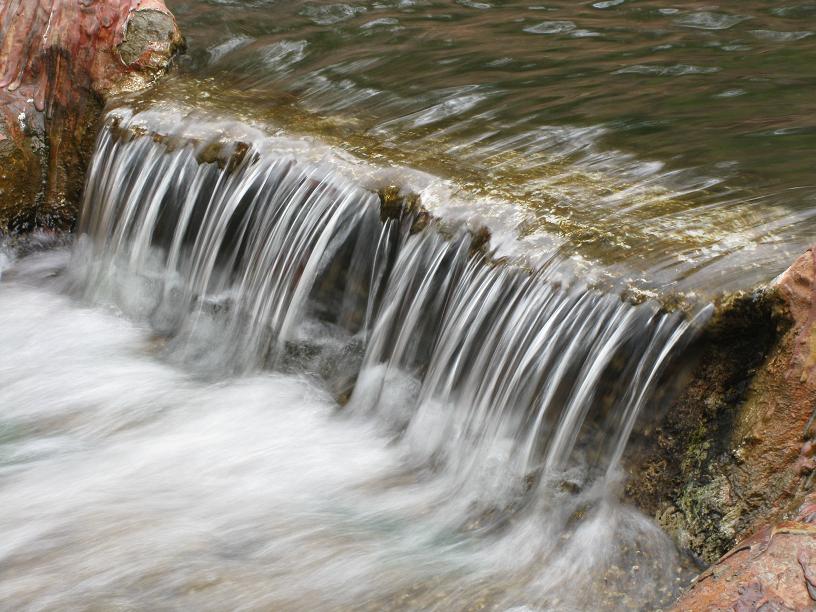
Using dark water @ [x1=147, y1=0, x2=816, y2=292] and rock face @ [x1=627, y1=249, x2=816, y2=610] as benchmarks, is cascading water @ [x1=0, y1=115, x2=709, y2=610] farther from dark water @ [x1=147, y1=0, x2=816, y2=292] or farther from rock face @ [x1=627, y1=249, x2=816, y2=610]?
dark water @ [x1=147, y1=0, x2=816, y2=292]

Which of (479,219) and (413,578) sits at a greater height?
(479,219)

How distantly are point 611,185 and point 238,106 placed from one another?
245 cm

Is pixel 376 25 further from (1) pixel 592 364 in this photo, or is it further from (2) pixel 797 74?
(1) pixel 592 364

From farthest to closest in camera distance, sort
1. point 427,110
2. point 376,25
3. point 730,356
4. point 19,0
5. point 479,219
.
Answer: point 376,25
point 19,0
point 427,110
point 479,219
point 730,356

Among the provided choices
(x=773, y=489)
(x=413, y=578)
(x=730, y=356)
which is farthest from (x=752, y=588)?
(x=413, y=578)

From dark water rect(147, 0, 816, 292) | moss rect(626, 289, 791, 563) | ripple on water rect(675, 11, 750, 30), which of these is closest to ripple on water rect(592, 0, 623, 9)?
dark water rect(147, 0, 816, 292)

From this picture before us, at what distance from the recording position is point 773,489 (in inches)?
118

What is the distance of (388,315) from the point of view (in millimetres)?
4387

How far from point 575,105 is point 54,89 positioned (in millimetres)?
3182

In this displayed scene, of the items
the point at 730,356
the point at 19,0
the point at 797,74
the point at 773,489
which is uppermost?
the point at 19,0

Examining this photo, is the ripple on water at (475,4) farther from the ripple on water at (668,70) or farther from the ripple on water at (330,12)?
the ripple on water at (668,70)

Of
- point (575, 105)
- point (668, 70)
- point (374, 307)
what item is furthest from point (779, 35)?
point (374, 307)

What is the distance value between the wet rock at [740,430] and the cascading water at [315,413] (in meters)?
0.11

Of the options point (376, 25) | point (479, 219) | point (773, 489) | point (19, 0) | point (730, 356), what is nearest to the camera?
point (773, 489)
